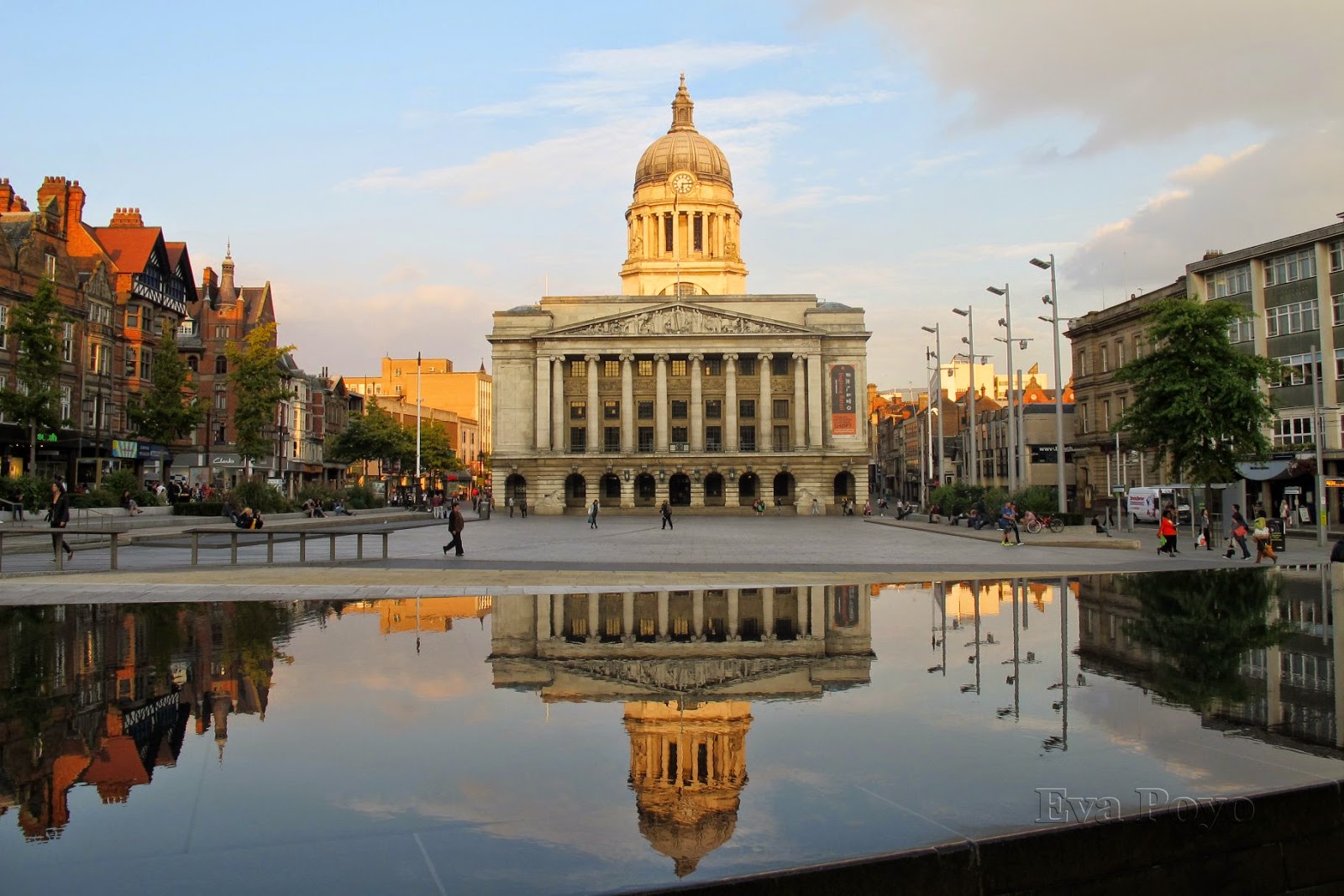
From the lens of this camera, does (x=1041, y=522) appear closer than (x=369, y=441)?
Yes

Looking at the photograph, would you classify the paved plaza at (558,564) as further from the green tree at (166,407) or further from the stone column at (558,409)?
the stone column at (558,409)

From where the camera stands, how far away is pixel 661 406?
108 meters

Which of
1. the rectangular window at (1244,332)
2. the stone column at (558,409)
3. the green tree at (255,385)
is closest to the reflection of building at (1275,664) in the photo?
the rectangular window at (1244,332)

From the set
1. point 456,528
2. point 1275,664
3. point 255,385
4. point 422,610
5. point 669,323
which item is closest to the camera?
point 1275,664

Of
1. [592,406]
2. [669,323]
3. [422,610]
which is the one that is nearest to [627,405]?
[592,406]

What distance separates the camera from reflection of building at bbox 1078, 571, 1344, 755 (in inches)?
344

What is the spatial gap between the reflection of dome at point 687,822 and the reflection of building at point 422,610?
9229mm

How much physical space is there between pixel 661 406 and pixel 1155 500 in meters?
52.7

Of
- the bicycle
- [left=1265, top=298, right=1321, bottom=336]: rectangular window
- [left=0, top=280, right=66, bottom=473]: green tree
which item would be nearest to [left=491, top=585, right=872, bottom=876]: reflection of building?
the bicycle

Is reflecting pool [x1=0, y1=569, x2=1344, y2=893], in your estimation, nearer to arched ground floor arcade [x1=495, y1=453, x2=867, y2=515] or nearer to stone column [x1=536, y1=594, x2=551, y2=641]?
stone column [x1=536, y1=594, x2=551, y2=641]

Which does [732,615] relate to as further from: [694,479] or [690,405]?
[690,405]

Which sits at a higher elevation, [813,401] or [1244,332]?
[1244,332]

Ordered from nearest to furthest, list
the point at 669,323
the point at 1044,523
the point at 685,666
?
the point at 685,666 < the point at 1044,523 < the point at 669,323

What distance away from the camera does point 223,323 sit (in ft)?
280
